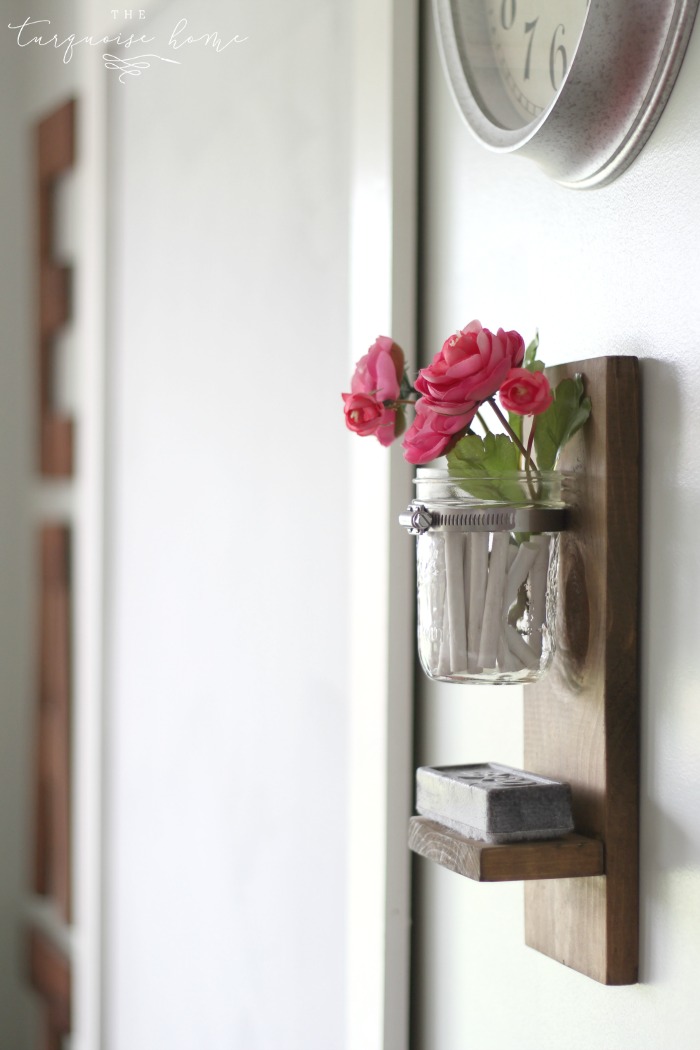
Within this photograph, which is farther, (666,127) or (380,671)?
(380,671)

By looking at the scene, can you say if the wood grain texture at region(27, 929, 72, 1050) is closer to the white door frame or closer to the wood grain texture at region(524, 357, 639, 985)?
the white door frame

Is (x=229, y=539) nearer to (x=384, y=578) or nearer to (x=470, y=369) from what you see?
(x=384, y=578)

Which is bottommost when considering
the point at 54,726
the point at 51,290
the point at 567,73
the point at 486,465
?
the point at 54,726

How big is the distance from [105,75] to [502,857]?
1492mm

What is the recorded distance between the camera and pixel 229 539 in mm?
1378

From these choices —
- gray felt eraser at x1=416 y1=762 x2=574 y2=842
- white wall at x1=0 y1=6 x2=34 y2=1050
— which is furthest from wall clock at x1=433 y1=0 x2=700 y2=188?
white wall at x1=0 y1=6 x2=34 y2=1050

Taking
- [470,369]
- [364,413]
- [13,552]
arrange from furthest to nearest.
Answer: [13,552] → [364,413] → [470,369]

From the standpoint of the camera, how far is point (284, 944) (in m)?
1.23

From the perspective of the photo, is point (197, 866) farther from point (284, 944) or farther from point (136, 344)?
point (136, 344)

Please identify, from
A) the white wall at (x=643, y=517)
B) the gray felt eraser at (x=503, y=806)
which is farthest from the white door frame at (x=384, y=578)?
the gray felt eraser at (x=503, y=806)

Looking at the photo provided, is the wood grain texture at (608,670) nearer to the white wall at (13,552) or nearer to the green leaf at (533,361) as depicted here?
the green leaf at (533,361)

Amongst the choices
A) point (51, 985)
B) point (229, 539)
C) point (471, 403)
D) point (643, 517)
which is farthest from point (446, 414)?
point (51, 985)

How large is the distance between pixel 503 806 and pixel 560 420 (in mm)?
258


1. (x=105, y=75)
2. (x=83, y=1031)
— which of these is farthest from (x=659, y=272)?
(x=83, y=1031)
